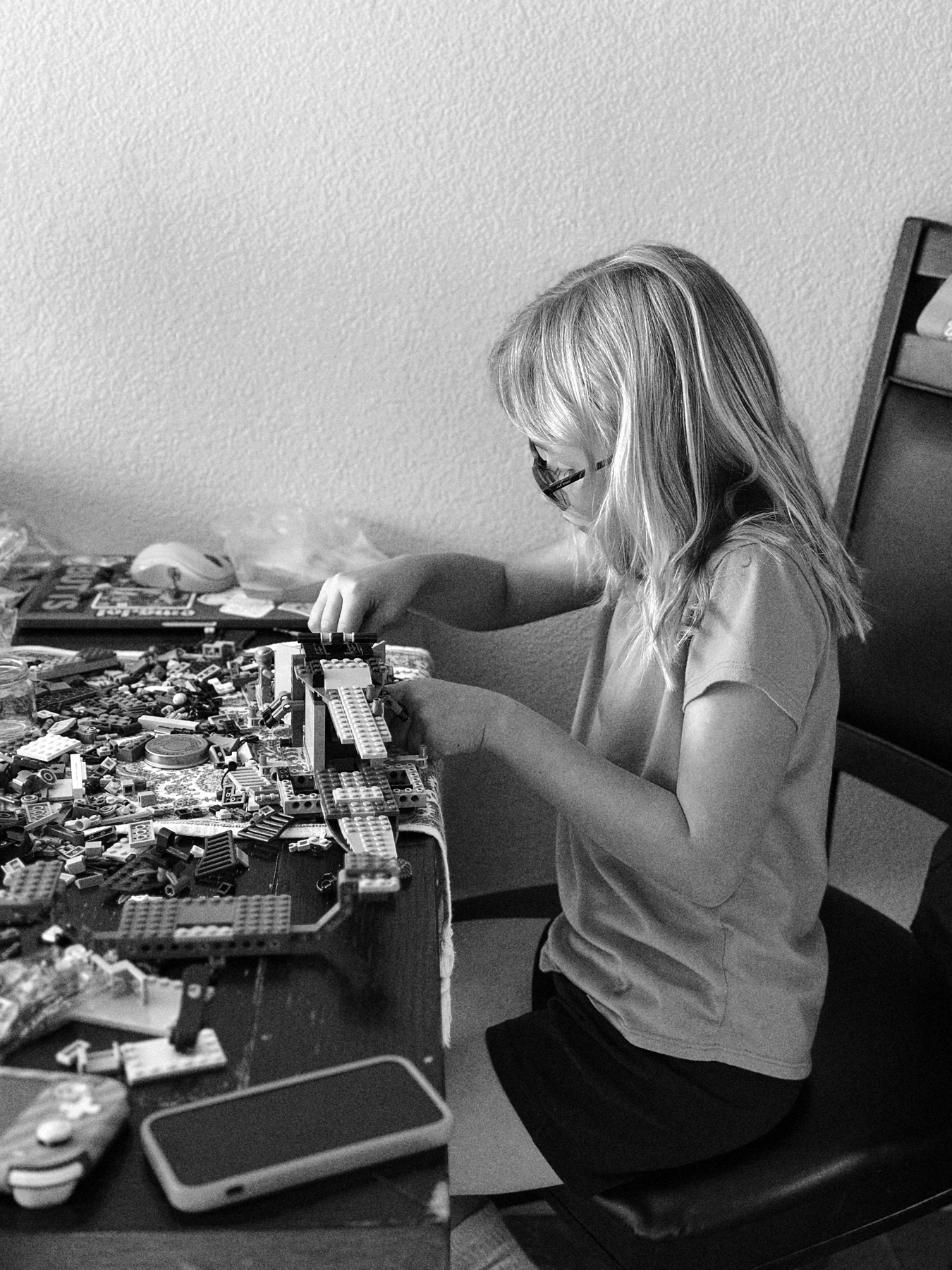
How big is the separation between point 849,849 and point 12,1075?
4.49ft

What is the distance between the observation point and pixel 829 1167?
900 millimetres

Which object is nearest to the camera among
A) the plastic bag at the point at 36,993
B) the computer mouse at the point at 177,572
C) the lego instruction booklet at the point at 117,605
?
the plastic bag at the point at 36,993

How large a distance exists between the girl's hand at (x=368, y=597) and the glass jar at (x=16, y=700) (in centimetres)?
25

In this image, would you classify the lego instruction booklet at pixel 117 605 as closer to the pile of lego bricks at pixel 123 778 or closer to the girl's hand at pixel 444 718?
the pile of lego bricks at pixel 123 778

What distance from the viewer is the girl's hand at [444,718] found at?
3.05 ft

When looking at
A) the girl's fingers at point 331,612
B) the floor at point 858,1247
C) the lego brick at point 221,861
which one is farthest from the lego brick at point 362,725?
the floor at point 858,1247

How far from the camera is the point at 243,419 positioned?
4.91ft

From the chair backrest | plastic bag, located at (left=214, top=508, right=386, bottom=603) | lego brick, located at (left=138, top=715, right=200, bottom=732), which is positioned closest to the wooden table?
lego brick, located at (left=138, top=715, right=200, bottom=732)

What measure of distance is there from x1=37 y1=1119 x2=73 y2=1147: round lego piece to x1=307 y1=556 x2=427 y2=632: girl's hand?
598mm

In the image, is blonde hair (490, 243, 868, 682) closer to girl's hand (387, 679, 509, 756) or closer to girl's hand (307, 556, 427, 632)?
girl's hand (387, 679, 509, 756)

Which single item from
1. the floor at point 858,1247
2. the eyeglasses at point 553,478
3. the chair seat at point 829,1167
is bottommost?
the floor at point 858,1247

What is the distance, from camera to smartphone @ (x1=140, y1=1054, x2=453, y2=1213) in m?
0.54

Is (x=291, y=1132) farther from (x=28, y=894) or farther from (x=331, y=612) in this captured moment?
(x=331, y=612)

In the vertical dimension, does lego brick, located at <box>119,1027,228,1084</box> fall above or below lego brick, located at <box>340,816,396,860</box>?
above
